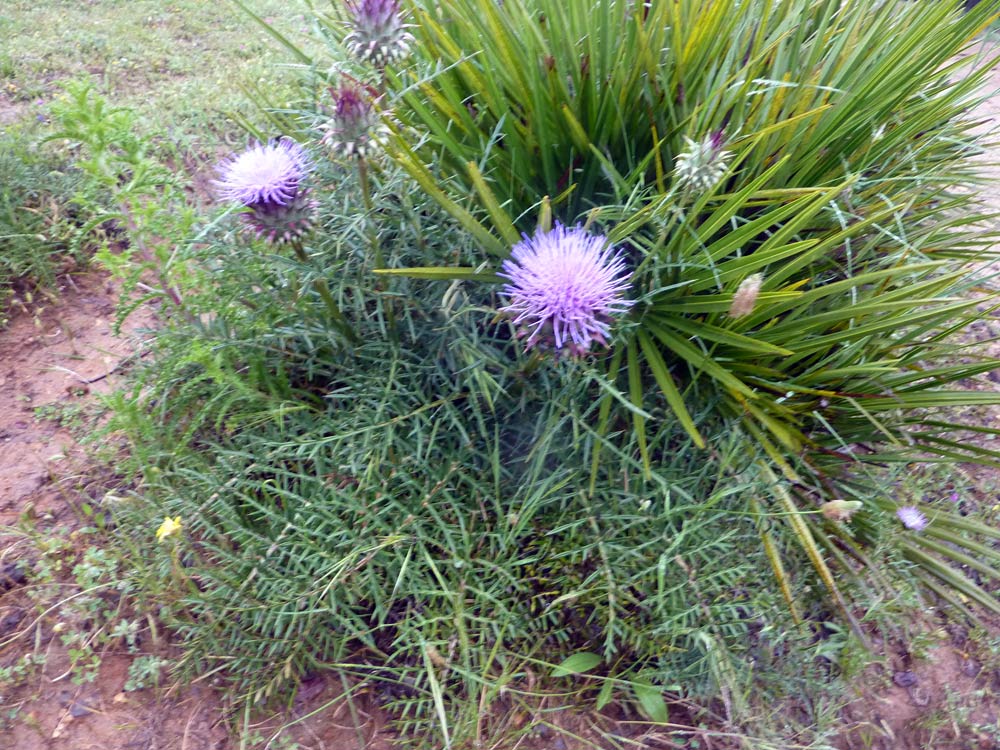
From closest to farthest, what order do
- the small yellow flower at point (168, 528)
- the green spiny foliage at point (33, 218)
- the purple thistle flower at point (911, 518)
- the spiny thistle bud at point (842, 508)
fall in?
the spiny thistle bud at point (842, 508) → the small yellow flower at point (168, 528) → the purple thistle flower at point (911, 518) → the green spiny foliage at point (33, 218)

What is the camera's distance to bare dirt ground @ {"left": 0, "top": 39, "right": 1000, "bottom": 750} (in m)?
1.63


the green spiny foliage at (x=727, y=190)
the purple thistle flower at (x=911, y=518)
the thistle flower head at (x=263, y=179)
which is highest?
the thistle flower head at (x=263, y=179)

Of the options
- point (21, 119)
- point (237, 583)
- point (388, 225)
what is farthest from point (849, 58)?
point (21, 119)

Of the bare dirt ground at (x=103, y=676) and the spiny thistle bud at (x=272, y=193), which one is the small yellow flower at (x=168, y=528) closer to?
the bare dirt ground at (x=103, y=676)

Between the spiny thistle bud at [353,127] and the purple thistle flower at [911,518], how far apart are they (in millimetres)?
1588

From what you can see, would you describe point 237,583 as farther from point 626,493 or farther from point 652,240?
point 652,240

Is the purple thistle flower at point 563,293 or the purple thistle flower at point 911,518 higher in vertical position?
the purple thistle flower at point 563,293

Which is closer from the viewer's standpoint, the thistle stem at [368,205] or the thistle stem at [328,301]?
the thistle stem at [368,205]

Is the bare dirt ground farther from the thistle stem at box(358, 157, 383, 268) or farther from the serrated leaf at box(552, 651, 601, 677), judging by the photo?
the thistle stem at box(358, 157, 383, 268)

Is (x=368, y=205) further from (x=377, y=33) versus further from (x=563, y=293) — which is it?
(x=563, y=293)

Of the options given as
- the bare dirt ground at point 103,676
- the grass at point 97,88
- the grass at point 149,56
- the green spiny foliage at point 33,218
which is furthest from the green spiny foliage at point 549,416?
the grass at point 149,56

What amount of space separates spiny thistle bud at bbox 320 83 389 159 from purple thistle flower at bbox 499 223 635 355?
39 centimetres

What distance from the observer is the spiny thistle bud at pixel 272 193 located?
5.12 feet

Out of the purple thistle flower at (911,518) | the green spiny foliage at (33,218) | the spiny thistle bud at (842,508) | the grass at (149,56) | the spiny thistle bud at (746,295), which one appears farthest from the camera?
the grass at (149,56)
